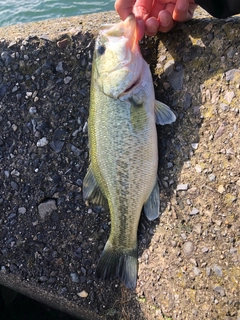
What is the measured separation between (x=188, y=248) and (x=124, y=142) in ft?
2.86

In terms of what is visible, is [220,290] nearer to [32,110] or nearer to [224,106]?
[224,106]

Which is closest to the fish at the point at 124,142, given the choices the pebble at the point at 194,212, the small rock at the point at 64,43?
the pebble at the point at 194,212

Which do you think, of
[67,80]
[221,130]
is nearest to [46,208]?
[67,80]

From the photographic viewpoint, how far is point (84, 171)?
10.2ft

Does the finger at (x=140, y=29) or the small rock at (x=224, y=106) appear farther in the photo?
the finger at (x=140, y=29)

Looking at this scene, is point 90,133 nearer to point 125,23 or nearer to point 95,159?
point 95,159

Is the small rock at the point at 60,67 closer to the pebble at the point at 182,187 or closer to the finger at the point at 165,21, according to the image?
the finger at the point at 165,21

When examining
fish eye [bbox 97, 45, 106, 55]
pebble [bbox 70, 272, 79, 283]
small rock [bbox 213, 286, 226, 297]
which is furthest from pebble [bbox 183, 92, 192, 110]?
pebble [bbox 70, 272, 79, 283]

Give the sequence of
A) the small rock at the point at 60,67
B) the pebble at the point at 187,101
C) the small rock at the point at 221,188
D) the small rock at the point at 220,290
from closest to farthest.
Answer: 1. the small rock at the point at 220,290
2. the small rock at the point at 221,188
3. the pebble at the point at 187,101
4. the small rock at the point at 60,67

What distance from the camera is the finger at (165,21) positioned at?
2.82m

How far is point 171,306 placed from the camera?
102 inches

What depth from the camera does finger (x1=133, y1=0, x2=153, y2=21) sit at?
10.3 ft

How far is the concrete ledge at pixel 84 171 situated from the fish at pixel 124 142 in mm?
153

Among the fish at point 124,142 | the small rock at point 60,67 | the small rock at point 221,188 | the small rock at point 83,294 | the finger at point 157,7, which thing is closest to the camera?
the small rock at point 221,188
